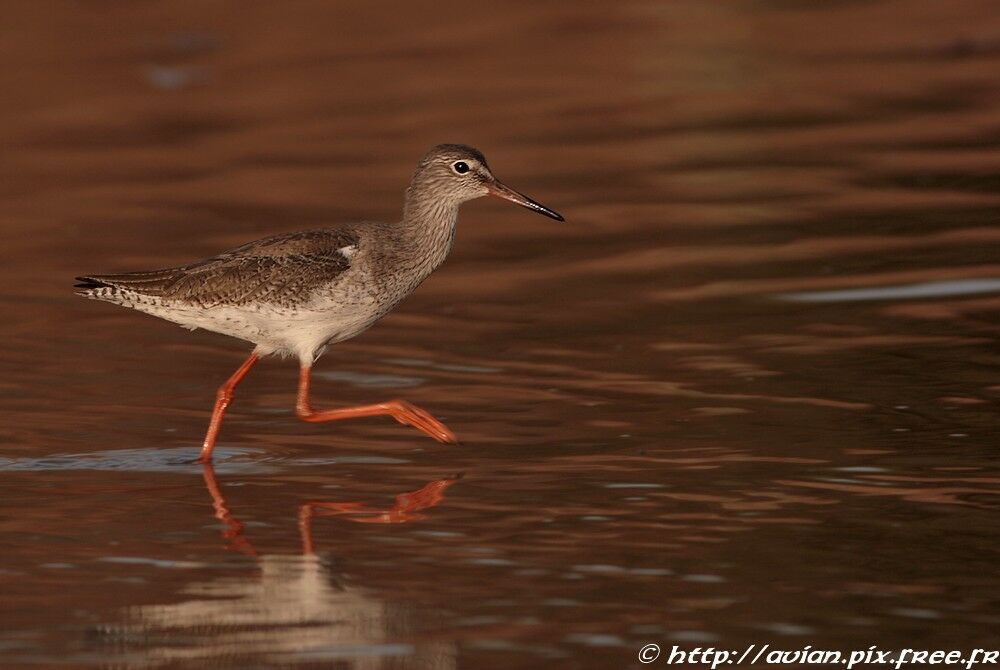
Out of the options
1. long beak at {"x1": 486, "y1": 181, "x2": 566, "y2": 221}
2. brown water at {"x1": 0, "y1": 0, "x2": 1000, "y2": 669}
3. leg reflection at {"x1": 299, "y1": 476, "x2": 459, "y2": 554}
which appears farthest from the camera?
long beak at {"x1": 486, "y1": 181, "x2": 566, "y2": 221}

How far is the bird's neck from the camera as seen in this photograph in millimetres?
12688

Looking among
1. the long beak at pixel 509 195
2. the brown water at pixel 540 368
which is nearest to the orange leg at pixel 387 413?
the brown water at pixel 540 368

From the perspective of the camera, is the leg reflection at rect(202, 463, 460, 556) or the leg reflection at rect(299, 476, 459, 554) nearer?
the leg reflection at rect(202, 463, 460, 556)

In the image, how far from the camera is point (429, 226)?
12.8m

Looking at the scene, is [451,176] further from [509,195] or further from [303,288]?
[303,288]

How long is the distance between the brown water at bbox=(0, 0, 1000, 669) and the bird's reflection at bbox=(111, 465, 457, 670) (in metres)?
0.02

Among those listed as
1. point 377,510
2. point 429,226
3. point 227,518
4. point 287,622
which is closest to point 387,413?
point 429,226

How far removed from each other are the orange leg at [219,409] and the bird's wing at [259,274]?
0.51 meters

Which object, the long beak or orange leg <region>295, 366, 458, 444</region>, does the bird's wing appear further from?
the long beak

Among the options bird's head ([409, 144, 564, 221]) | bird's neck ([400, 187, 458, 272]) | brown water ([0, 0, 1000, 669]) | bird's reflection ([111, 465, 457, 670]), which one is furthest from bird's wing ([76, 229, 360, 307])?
bird's reflection ([111, 465, 457, 670])

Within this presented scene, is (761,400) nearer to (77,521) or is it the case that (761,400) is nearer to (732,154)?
(77,521)

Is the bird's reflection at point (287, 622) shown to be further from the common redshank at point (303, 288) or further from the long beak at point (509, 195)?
the long beak at point (509, 195)

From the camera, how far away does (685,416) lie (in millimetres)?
12180

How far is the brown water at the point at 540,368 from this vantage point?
8.89 m
